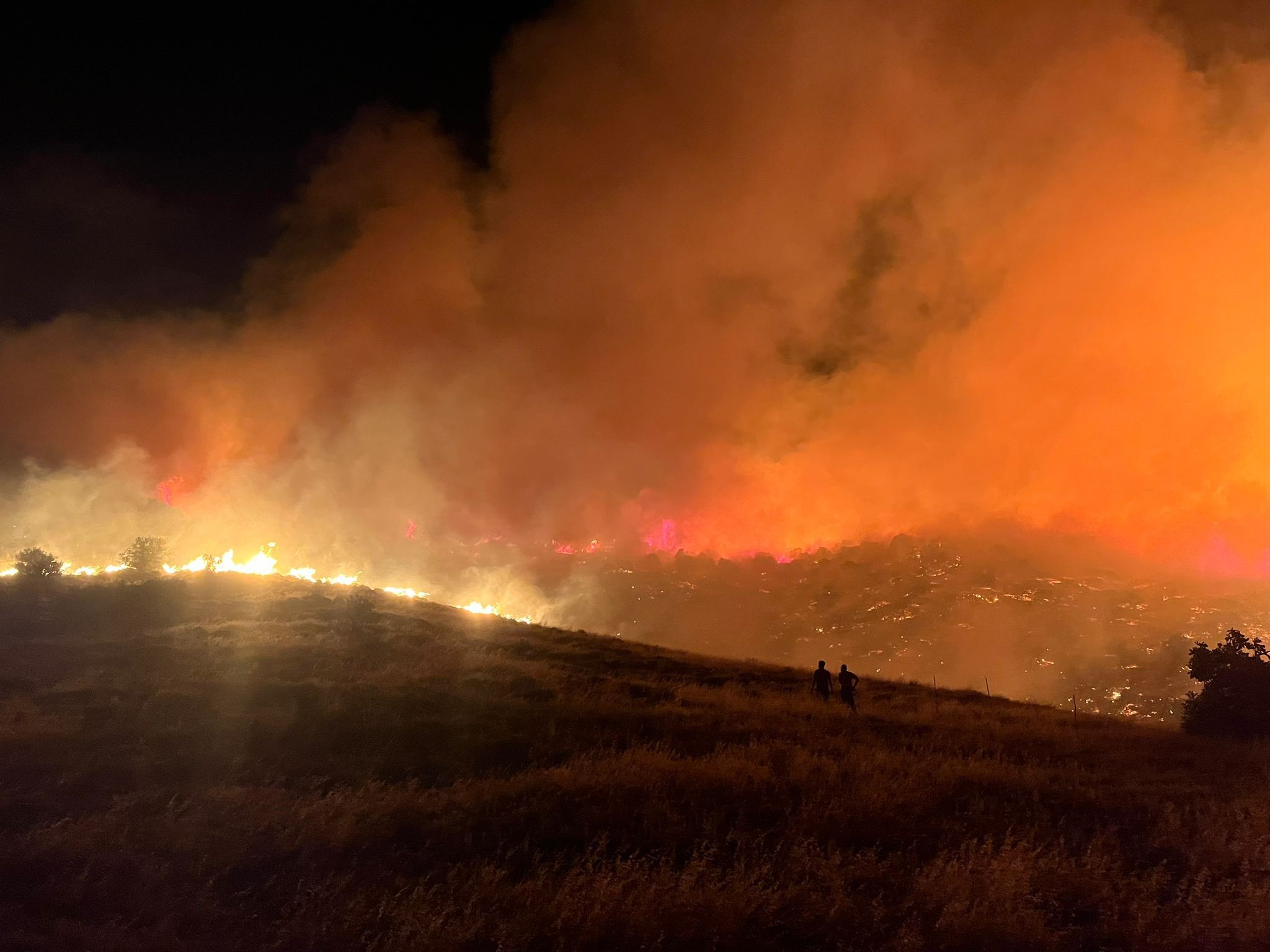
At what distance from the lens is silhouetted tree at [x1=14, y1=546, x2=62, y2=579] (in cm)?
3125

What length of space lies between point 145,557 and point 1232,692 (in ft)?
146

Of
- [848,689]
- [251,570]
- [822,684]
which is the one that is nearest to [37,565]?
[251,570]

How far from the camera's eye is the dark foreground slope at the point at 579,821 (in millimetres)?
6438

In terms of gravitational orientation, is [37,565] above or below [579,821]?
above

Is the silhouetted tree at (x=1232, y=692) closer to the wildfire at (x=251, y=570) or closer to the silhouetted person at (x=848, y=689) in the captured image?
the silhouetted person at (x=848, y=689)

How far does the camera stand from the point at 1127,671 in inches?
2482

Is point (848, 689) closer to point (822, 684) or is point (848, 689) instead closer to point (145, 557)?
point (822, 684)

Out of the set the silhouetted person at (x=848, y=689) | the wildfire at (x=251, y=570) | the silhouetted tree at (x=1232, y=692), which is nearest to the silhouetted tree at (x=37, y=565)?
the wildfire at (x=251, y=570)

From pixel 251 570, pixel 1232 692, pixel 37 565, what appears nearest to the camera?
pixel 1232 692

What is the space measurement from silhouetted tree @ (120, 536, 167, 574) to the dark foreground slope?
762 inches

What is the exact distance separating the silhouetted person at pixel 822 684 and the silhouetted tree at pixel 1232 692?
8.34 meters

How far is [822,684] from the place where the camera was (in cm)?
2009

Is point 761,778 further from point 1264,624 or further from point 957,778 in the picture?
point 1264,624

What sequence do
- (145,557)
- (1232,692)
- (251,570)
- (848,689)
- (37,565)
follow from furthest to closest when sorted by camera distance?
(251,570) → (145,557) → (37,565) → (848,689) → (1232,692)
